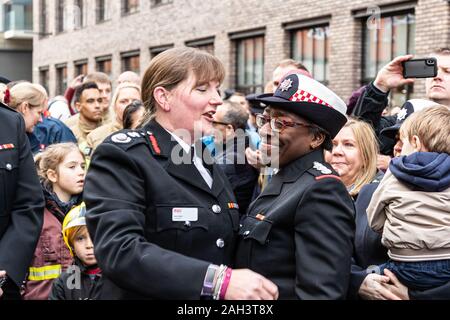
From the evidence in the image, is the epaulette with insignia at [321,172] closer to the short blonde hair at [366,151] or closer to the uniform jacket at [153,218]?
the uniform jacket at [153,218]

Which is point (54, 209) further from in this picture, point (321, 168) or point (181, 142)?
point (321, 168)

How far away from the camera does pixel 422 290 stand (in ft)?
8.66

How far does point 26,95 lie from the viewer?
5242 mm

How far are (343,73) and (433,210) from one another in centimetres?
847

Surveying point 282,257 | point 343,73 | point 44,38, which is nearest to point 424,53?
point 343,73

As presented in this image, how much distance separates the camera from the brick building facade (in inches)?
394

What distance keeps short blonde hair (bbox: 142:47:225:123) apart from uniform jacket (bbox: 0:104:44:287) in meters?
0.98

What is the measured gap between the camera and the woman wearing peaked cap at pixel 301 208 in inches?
85.7

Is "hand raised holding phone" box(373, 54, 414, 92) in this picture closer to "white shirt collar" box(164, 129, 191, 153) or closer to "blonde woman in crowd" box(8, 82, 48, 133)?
"white shirt collar" box(164, 129, 191, 153)

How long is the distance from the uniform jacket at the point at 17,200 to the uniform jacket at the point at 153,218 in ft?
3.03

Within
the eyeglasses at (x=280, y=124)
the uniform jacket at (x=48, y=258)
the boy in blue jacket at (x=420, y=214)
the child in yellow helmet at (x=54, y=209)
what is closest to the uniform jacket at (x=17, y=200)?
the child in yellow helmet at (x=54, y=209)

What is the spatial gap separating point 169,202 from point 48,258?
1825mm
